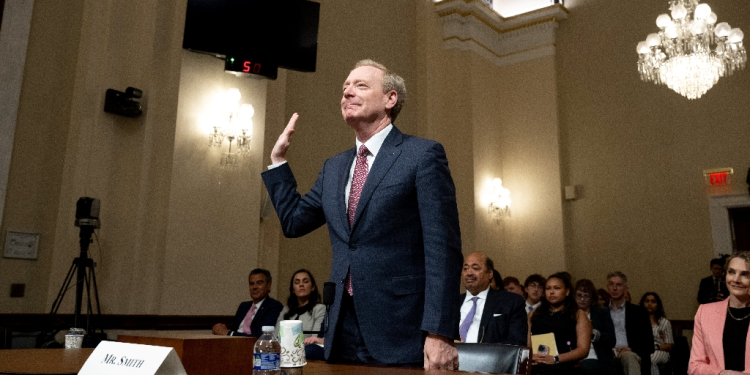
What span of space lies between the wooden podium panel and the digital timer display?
3.50m

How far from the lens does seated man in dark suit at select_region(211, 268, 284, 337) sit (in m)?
4.40

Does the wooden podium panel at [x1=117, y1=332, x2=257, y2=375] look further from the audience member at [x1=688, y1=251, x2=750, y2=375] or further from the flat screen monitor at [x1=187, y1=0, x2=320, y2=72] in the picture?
the flat screen monitor at [x1=187, y1=0, x2=320, y2=72]

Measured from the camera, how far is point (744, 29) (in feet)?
24.6

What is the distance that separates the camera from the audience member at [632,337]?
479 cm

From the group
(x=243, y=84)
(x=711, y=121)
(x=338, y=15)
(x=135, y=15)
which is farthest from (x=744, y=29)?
(x=135, y=15)

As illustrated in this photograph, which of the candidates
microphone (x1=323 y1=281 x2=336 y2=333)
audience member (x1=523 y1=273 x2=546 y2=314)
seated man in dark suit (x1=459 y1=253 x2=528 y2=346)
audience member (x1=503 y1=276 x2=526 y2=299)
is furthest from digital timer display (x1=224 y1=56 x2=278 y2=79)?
microphone (x1=323 y1=281 x2=336 y2=333)

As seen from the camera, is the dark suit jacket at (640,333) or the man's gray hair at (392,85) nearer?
the man's gray hair at (392,85)

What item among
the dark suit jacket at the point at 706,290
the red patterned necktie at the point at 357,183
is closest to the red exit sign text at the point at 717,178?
the dark suit jacket at the point at 706,290

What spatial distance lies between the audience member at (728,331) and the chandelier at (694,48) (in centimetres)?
377

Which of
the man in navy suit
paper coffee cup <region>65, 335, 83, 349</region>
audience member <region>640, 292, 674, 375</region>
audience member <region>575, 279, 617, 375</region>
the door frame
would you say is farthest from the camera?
the door frame

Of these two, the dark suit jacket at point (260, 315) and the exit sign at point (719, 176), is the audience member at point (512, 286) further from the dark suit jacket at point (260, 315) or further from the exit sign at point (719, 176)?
the exit sign at point (719, 176)

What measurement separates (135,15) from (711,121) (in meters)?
6.51

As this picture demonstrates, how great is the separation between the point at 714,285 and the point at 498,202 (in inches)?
106

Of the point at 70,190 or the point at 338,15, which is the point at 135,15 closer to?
the point at 70,190
